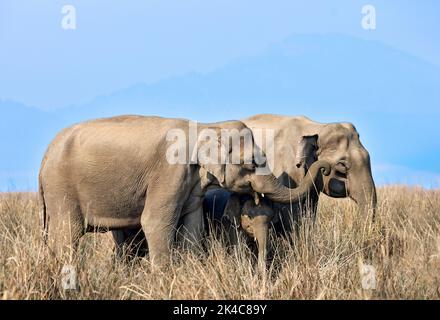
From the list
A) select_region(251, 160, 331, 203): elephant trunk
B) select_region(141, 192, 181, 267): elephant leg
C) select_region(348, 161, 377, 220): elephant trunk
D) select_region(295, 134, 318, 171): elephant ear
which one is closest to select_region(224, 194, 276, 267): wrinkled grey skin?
select_region(251, 160, 331, 203): elephant trunk

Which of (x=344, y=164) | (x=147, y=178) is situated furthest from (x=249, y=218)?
(x=344, y=164)

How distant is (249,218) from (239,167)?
0.54m

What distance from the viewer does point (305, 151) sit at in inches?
342

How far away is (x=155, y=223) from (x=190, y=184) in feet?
1.79

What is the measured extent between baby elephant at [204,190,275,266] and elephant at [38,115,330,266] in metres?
0.13

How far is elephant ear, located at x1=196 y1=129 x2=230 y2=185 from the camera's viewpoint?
735 cm

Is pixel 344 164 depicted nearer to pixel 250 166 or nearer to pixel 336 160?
pixel 336 160

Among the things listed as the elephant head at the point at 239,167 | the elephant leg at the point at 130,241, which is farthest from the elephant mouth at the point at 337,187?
the elephant leg at the point at 130,241

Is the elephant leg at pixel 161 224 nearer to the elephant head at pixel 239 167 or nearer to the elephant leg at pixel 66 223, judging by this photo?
the elephant head at pixel 239 167

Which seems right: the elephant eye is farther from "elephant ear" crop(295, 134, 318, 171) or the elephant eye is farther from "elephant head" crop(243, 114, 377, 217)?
"elephant head" crop(243, 114, 377, 217)

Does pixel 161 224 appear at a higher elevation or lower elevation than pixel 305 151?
lower

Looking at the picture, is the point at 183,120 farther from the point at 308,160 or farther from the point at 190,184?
the point at 308,160

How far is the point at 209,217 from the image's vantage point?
7.95 m

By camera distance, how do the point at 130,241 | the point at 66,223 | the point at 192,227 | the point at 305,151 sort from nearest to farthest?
the point at 192,227, the point at 66,223, the point at 130,241, the point at 305,151
